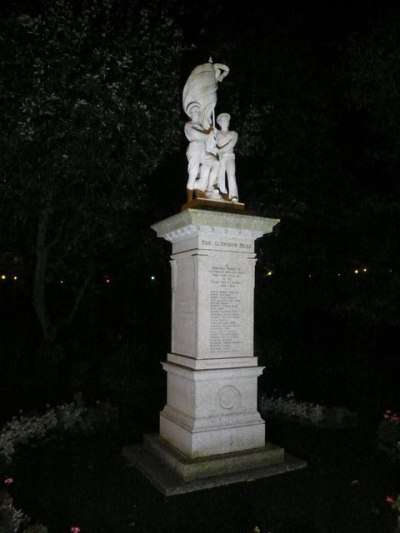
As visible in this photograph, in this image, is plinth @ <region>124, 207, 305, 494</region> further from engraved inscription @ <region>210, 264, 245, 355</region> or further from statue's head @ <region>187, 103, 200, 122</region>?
statue's head @ <region>187, 103, 200, 122</region>

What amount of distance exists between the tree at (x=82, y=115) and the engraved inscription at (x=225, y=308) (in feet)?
14.4

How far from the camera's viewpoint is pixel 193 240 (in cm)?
573

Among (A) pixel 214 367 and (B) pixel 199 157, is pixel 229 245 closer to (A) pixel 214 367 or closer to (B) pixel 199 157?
(B) pixel 199 157

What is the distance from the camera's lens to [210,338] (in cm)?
567

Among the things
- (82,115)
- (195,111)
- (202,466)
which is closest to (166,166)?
(82,115)

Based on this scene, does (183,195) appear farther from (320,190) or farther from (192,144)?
(192,144)

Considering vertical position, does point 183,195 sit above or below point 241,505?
above

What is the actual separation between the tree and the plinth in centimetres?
396

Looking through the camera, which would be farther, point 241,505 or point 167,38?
point 167,38

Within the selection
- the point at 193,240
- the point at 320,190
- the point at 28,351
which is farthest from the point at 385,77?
the point at 28,351

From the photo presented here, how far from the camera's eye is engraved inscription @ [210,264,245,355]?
5703 millimetres

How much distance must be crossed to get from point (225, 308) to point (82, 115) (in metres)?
5.20

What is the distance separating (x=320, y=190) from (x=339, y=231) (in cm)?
116

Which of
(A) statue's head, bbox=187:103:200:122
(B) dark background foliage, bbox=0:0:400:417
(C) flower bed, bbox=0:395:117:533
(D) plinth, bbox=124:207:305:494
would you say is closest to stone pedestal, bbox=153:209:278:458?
(D) plinth, bbox=124:207:305:494
